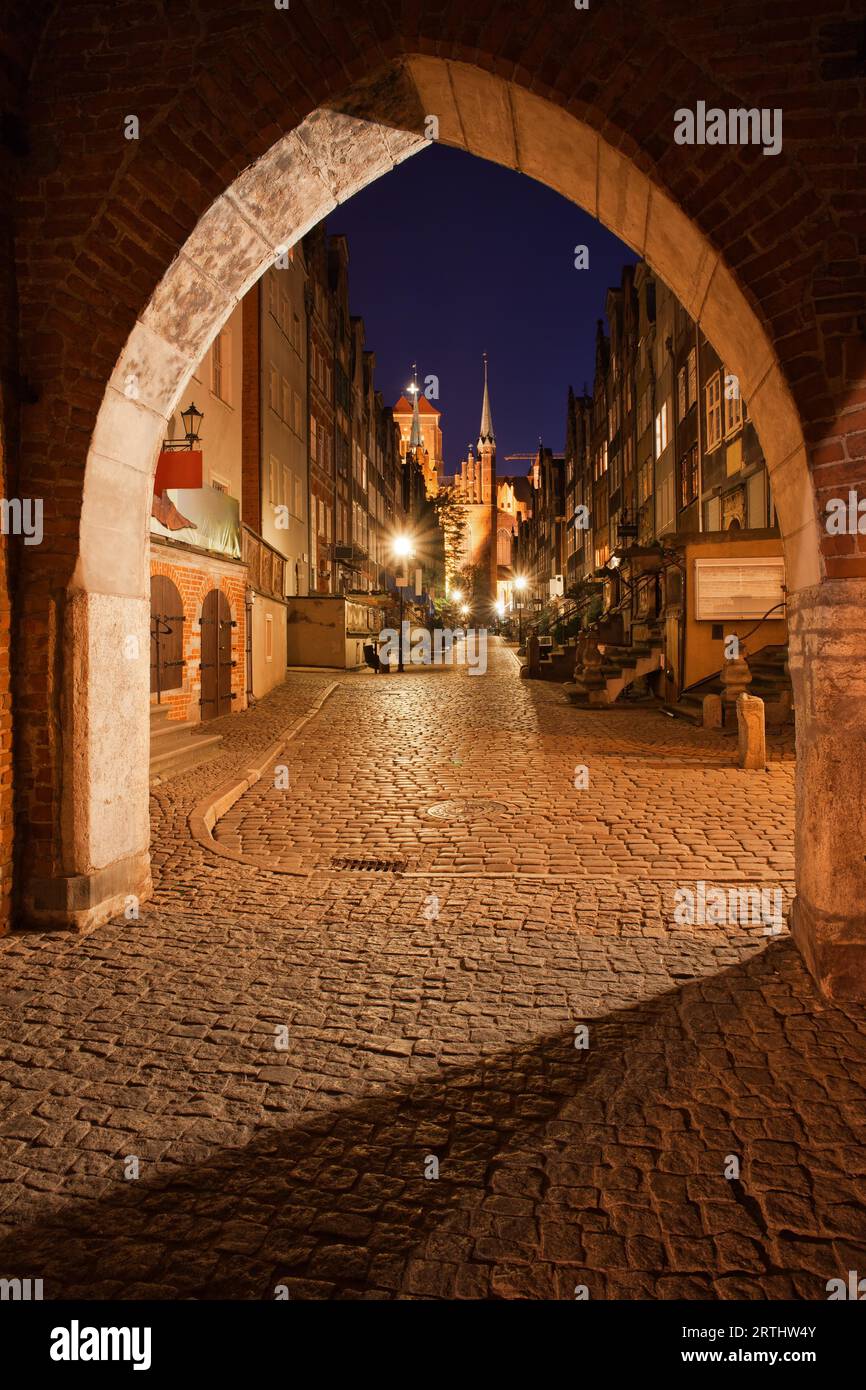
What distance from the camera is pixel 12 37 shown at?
471 centimetres

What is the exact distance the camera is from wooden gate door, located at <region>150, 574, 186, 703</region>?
12.9 metres

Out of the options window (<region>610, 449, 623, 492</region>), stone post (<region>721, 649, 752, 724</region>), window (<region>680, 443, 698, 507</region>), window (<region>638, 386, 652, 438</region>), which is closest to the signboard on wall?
stone post (<region>721, 649, 752, 724</region>)

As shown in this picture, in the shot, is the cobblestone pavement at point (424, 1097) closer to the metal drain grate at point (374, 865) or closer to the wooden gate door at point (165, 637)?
the metal drain grate at point (374, 865)

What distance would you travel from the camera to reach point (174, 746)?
1153 centimetres

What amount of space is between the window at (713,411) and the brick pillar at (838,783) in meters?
19.7

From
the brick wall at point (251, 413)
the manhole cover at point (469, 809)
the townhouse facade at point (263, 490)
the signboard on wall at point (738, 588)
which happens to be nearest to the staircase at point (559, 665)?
the townhouse facade at point (263, 490)

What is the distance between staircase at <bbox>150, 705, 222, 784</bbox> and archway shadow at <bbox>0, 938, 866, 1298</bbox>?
7613 millimetres

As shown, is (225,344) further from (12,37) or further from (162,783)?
(12,37)

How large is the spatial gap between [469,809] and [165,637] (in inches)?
278

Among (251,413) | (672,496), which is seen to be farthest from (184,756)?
(672,496)

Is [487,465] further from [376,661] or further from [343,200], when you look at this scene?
[343,200]

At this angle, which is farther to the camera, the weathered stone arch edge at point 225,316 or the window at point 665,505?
the window at point 665,505

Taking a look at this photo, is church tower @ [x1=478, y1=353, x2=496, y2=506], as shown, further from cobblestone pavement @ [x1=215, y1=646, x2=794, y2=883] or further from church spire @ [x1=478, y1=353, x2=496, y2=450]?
cobblestone pavement @ [x1=215, y1=646, x2=794, y2=883]

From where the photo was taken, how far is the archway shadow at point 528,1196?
229 cm
